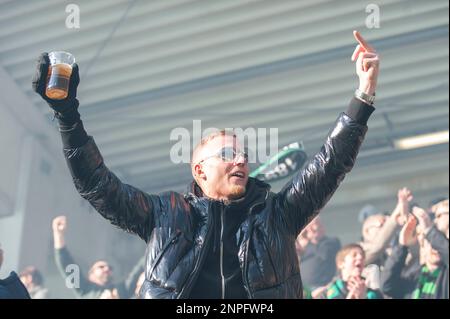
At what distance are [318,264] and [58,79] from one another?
15.8ft

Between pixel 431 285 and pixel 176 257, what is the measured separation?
3855 millimetres

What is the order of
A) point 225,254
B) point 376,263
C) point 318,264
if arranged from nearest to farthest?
point 225,254
point 376,263
point 318,264

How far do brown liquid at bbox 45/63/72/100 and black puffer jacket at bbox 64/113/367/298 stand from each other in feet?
0.74

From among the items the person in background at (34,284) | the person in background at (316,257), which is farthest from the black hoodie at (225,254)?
the person in background at (34,284)

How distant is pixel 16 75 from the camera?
1104 cm

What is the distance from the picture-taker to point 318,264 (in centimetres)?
797

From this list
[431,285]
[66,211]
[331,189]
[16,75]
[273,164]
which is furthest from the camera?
[66,211]

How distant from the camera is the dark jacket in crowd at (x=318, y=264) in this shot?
788cm

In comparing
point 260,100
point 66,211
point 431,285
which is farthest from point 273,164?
point 66,211

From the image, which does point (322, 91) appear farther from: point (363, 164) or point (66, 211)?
point (66, 211)

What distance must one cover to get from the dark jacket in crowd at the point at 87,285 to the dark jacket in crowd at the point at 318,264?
5.15ft

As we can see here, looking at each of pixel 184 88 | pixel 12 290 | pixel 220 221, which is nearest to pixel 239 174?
pixel 220 221

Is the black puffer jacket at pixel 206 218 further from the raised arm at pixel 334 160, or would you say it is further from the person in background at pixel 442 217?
the person in background at pixel 442 217

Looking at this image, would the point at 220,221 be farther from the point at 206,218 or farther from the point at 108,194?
the point at 108,194
